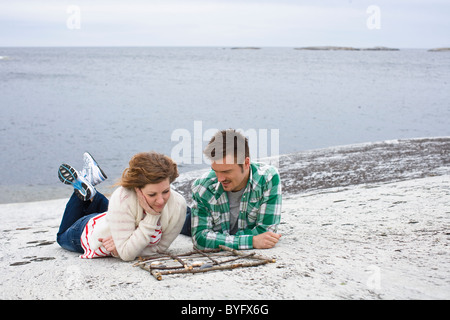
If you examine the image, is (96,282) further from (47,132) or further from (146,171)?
(47,132)

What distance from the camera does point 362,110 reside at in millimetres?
29266

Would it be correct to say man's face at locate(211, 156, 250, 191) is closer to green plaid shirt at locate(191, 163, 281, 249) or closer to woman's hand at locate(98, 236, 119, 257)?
green plaid shirt at locate(191, 163, 281, 249)

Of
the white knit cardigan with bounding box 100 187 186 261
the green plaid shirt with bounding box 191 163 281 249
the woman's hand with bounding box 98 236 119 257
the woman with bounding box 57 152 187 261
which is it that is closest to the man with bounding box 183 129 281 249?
the green plaid shirt with bounding box 191 163 281 249

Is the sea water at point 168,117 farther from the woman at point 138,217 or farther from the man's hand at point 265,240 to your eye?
the man's hand at point 265,240

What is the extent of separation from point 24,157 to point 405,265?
1505cm

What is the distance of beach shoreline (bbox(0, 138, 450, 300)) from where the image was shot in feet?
11.1

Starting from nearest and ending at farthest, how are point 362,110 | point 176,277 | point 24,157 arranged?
point 176,277
point 24,157
point 362,110

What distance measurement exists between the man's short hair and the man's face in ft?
0.14

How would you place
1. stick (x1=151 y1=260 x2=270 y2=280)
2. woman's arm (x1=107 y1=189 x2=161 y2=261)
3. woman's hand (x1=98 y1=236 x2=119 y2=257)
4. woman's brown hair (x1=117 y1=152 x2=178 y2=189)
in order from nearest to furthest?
stick (x1=151 y1=260 x2=270 y2=280)
woman's brown hair (x1=117 y1=152 x2=178 y2=189)
woman's arm (x1=107 y1=189 x2=161 y2=261)
woman's hand (x1=98 y1=236 x2=119 y2=257)

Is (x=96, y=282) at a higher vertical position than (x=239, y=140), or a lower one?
lower

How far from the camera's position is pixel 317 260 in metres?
4.02

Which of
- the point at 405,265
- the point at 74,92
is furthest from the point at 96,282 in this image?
the point at 74,92

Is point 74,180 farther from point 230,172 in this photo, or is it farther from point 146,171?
point 230,172

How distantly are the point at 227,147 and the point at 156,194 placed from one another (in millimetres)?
708
